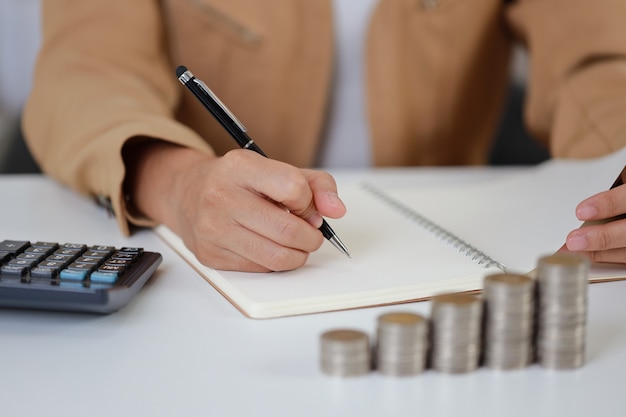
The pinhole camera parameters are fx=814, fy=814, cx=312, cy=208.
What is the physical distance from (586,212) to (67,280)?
414 mm

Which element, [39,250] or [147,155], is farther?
[147,155]

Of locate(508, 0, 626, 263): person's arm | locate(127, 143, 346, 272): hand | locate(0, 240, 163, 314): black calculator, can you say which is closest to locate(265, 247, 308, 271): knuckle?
locate(127, 143, 346, 272): hand

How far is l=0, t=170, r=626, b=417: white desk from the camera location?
47 cm

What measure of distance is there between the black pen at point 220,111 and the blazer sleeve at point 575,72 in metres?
0.39

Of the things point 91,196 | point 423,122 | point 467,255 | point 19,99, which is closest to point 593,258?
point 467,255

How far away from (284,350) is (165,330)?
3.8 inches

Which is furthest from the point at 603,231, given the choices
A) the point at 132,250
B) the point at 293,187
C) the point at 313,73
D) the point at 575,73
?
the point at 313,73

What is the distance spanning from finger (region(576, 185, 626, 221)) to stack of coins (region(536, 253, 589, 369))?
190 millimetres

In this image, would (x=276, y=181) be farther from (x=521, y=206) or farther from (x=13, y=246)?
(x=521, y=206)

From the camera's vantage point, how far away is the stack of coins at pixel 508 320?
475 millimetres

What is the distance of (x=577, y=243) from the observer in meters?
0.66

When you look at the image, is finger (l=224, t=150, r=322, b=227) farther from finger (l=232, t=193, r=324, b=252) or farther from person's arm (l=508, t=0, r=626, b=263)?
person's arm (l=508, t=0, r=626, b=263)

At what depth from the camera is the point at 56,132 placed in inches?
38.7

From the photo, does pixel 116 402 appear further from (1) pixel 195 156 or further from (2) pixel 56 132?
(2) pixel 56 132
